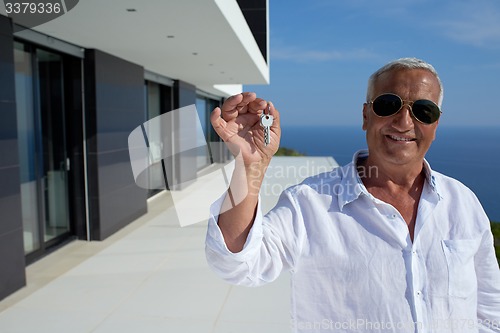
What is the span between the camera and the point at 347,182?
4.12 feet

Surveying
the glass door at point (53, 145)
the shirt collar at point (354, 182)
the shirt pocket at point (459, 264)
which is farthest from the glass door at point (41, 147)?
the shirt pocket at point (459, 264)

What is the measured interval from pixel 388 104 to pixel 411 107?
65 mm

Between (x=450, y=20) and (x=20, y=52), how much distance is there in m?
56.5

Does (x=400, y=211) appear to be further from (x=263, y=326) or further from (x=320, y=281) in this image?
(x=263, y=326)

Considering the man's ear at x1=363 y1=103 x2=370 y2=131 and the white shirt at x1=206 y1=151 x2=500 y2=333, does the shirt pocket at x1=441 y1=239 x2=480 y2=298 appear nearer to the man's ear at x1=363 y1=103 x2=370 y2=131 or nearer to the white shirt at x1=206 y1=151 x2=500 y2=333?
the white shirt at x1=206 y1=151 x2=500 y2=333

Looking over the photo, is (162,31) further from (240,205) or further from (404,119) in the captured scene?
(240,205)

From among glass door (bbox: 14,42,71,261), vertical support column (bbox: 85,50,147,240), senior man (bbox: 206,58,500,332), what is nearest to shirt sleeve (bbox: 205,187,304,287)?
senior man (bbox: 206,58,500,332)

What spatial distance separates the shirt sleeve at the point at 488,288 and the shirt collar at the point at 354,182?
0.74 feet

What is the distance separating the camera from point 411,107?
4.09ft

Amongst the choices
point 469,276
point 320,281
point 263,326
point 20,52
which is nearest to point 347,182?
point 320,281

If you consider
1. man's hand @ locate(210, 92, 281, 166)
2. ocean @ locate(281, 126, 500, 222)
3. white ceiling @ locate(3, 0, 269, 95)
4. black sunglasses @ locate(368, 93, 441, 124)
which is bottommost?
ocean @ locate(281, 126, 500, 222)

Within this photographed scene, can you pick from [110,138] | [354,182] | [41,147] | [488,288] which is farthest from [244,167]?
[110,138]

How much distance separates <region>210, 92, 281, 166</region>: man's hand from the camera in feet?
3.40

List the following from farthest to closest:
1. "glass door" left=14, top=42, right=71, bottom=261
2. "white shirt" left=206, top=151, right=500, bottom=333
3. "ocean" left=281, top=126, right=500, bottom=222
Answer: "glass door" left=14, top=42, right=71, bottom=261 < "ocean" left=281, top=126, right=500, bottom=222 < "white shirt" left=206, top=151, right=500, bottom=333
